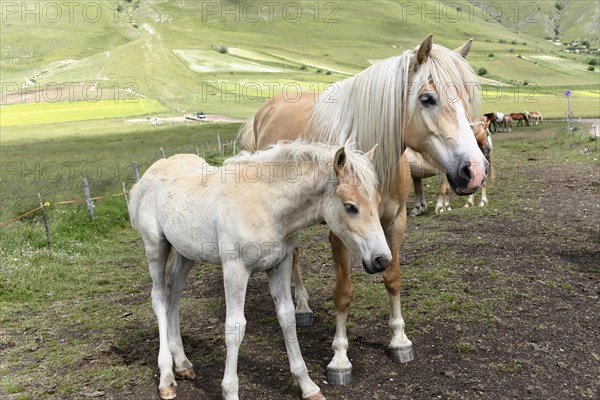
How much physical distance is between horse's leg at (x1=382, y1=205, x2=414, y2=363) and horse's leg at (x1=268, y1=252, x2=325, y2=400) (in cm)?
108

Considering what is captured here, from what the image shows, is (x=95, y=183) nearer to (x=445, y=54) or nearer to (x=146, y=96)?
(x=445, y=54)

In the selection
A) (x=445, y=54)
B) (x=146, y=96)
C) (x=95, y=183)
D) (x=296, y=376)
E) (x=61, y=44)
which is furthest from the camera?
(x=61, y=44)

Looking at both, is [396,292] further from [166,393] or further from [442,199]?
[442,199]

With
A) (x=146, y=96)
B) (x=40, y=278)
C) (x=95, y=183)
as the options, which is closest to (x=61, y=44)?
(x=146, y=96)

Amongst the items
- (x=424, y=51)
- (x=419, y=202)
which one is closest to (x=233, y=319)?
(x=424, y=51)

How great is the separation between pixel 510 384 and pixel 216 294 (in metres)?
4.47

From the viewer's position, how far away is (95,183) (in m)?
17.0

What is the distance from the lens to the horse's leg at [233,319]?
174 inches

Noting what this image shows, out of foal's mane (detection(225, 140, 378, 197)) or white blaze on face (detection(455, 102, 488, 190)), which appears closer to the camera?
white blaze on face (detection(455, 102, 488, 190))

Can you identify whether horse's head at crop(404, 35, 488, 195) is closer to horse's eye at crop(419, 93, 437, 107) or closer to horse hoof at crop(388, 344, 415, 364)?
horse's eye at crop(419, 93, 437, 107)

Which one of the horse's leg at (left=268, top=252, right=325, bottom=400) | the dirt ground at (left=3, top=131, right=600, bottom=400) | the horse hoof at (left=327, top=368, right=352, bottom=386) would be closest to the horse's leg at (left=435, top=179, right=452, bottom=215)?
the dirt ground at (left=3, top=131, right=600, bottom=400)

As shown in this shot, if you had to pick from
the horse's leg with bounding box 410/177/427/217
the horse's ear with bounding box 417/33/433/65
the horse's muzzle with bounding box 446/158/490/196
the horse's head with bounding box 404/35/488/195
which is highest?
the horse's ear with bounding box 417/33/433/65

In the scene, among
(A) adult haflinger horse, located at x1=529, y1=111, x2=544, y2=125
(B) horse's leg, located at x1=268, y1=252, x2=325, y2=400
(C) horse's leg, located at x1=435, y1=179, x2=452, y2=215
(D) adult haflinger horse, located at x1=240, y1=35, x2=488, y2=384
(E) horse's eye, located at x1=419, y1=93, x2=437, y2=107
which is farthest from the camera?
(A) adult haflinger horse, located at x1=529, y1=111, x2=544, y2=125

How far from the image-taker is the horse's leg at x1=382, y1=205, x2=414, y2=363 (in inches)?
204
